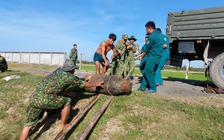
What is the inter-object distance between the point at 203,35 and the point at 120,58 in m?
2.87

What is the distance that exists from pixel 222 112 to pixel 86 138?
2760mm

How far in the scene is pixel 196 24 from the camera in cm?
684

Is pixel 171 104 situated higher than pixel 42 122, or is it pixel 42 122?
pixel 171 104

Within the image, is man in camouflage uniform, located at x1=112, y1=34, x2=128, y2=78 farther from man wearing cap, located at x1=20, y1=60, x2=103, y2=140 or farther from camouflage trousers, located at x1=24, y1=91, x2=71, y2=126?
camouflage trousers, located at x1=24, y1=91, x2=71, y2=126

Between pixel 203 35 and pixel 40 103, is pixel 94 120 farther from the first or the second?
pixel 203 35

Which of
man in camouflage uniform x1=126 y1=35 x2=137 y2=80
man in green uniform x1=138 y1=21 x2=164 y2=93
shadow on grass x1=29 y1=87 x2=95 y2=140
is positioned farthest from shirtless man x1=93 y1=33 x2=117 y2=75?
shadow on grass x1=29 y1=87 x2=95 y2=140

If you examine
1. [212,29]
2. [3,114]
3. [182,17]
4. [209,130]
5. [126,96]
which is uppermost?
[182,17]

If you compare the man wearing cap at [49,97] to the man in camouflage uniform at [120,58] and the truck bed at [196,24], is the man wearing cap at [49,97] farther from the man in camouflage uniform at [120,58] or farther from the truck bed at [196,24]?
the truck bed at [196,24]

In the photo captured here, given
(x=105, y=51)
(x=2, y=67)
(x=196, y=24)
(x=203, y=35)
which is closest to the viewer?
(x=203, y=35)

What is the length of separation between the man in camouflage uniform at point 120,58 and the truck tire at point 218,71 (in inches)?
115

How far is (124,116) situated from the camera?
426cm

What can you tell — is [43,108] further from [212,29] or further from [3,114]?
[212,29]

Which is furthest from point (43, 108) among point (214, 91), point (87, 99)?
point (214, 91)

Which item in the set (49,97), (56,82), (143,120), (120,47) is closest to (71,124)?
(49,97)
